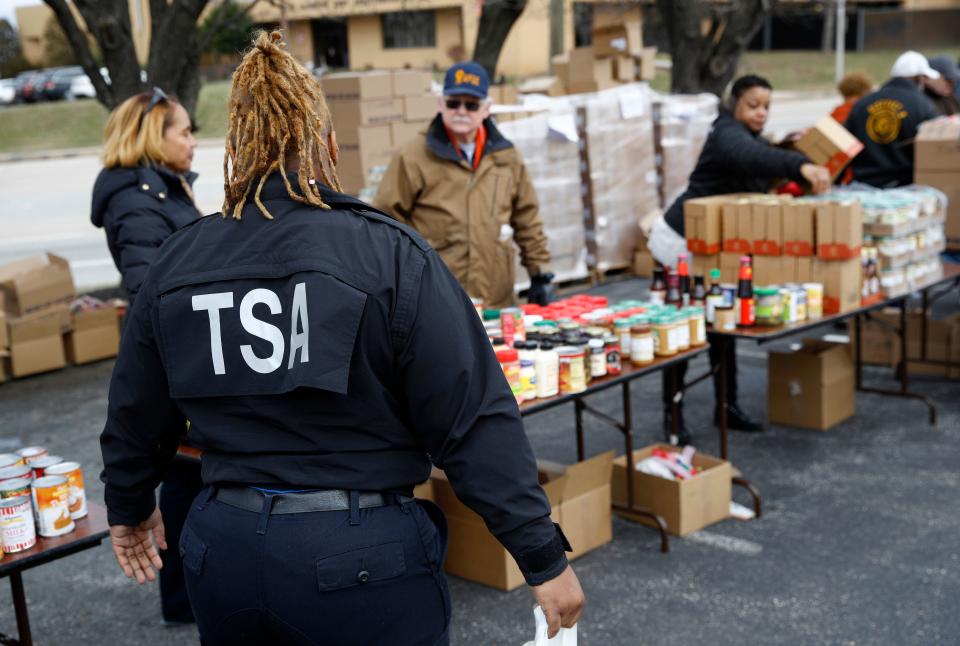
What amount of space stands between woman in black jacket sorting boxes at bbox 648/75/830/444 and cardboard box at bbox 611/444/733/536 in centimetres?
66

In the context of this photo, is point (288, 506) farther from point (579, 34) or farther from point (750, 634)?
point (579, 34)

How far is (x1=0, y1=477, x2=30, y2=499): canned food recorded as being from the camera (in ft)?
9.87

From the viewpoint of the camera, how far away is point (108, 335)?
29.0 feet

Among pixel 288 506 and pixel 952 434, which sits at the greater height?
pixel 288 506

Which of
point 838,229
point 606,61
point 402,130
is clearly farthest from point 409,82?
point 838,229

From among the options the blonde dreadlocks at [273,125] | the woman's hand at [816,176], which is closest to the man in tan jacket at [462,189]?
the woman's hand at [816,176]

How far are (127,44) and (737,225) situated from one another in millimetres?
5572

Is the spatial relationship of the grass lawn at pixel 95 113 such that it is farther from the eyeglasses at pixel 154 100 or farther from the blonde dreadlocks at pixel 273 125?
the blonde dreadlocks at pixel 273 125

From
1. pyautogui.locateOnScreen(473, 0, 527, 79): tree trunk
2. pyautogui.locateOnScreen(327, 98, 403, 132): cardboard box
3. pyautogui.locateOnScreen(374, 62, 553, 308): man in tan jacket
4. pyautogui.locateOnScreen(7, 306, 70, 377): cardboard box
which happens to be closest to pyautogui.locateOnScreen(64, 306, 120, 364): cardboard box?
pyautogui.locateOnScreen(7, 306, 70, 377): cardboard box

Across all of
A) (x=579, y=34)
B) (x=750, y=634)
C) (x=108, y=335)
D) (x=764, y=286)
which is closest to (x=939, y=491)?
(x=764, y=286)

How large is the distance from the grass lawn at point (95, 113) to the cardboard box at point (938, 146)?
817 inches

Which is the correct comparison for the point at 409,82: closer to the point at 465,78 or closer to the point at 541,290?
the point at 465,78

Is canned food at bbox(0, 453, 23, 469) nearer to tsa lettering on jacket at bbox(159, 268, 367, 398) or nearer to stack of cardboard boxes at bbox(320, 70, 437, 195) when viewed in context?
tsa lettering on jacket at bbox(159, 268, 367, 398)

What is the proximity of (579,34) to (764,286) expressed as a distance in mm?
36994
